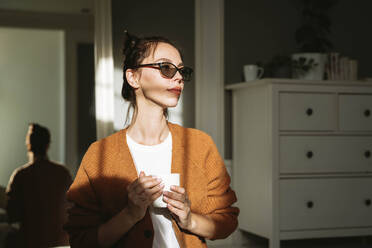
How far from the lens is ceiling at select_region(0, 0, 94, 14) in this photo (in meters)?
6.41

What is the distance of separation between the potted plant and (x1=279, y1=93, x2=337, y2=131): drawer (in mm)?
365

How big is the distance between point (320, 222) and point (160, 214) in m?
2.30

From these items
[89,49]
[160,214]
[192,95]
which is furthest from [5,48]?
[160,214]

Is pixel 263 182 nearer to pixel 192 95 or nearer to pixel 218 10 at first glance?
pixel 192 95

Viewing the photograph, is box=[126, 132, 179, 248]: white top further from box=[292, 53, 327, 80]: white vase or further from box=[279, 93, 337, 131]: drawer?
box=[292, 53, 327, 80]: white vase

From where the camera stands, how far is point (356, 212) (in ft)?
11.3

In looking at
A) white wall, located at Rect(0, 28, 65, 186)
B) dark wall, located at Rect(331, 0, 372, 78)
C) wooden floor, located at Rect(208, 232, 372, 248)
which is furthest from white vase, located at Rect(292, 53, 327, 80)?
white wall, located at Rect(0, 28, 65, 186)

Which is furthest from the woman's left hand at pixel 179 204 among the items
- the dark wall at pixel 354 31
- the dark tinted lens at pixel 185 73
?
the dark wall at pixel 354 31

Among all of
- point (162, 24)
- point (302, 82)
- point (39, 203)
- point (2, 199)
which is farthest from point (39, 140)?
point (2, 199)

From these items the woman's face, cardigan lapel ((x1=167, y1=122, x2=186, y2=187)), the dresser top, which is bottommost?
cardigan lapel ((x1=167, y1=122, x2=186, y2=187))

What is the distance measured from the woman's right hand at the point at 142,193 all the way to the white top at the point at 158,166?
86 millimetres

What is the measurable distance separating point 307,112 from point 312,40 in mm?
825

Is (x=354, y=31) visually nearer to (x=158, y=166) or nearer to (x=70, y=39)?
(x=158, y=166)

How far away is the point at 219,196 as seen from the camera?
1.41 metres
